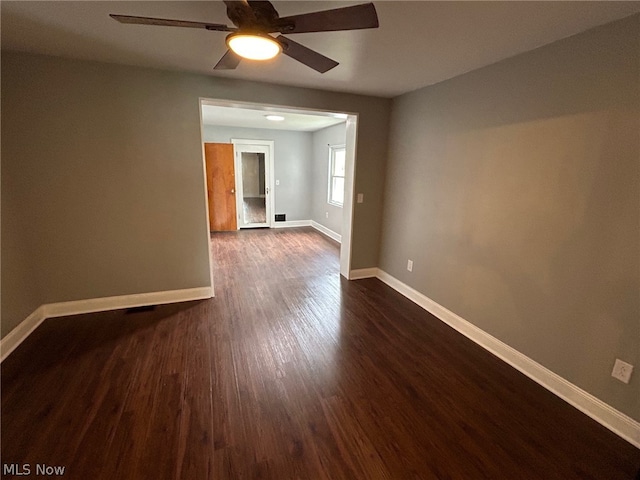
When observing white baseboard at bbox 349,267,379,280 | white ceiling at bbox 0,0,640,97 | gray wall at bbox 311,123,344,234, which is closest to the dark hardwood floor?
white baseboard at bbox 349,267,379,280

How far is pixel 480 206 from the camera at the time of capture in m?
2.54

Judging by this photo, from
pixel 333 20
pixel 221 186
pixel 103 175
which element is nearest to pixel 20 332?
pixel 103 175

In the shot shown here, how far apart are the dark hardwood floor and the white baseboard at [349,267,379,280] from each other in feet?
3.47

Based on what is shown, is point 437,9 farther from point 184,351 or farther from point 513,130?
point 184,351

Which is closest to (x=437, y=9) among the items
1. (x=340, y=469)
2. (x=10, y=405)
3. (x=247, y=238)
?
(x=340, y=469)

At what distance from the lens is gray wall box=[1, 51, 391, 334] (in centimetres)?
241

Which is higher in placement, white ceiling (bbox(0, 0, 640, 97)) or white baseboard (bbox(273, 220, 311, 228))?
white ceiling (bbox(0, 0, 640, 97))

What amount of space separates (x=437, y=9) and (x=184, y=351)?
2905 mm

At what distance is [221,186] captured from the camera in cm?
655

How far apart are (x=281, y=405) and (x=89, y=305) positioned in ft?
7.78

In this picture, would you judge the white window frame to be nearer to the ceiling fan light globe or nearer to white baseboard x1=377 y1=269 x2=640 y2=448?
white baseboard x1=377 y1=269 x2=640 y2=448

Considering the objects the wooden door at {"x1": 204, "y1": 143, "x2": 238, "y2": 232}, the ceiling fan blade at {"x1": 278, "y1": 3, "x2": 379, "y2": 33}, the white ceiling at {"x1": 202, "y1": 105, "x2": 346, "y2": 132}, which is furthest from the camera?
the wooden door at {"x1": 204, "y1": 143, "x2": 238, "y2": 232}

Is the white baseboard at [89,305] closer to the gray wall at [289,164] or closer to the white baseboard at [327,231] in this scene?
the white baseboard at [327,231]

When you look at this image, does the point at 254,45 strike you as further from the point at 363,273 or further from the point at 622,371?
the point at 363,273
